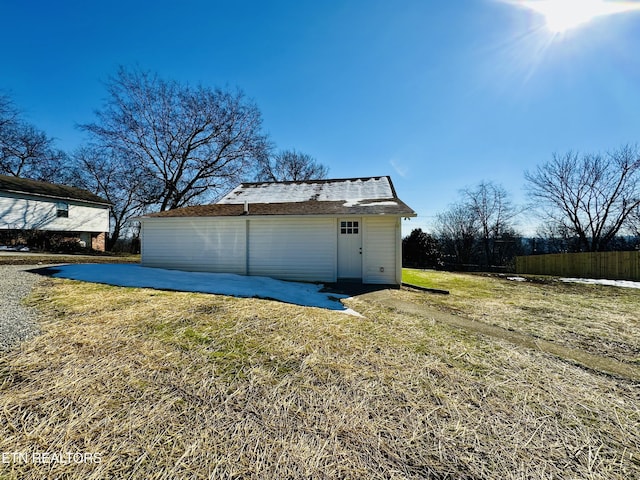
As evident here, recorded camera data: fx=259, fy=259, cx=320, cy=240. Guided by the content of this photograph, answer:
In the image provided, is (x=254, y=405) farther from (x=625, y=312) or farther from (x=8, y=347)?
(x=625, y=312)

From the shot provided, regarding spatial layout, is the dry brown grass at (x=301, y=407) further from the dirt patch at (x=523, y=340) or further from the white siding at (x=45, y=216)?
the white siding at (x=45, y=216)

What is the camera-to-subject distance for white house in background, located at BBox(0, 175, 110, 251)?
55.2 feet

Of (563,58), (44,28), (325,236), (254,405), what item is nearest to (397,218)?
(325,236)

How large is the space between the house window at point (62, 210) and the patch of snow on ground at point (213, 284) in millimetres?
15683

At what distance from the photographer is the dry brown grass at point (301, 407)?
1631 millimetres

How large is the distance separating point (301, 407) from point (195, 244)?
8.81 metres

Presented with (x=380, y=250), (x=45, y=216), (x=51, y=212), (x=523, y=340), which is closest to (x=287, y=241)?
(x=380, y=250)

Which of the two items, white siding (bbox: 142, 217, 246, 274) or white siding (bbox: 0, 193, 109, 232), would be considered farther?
white siding (bbox: 0, 193, 109, 232)

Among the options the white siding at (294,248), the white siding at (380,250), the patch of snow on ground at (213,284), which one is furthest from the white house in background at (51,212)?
the white siding at (380,250)

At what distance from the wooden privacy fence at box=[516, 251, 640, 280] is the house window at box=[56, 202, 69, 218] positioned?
108 ft

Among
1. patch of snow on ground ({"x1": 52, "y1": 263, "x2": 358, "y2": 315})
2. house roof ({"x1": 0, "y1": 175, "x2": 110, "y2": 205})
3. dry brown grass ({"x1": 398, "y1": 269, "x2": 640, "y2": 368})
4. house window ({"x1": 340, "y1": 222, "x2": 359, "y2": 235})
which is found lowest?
dry brown grass ({"x1": 398, "y1": 269, "x2": 640, "y2": 368})

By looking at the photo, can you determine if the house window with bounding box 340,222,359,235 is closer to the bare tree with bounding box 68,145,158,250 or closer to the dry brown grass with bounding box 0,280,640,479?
the dry brown grass with bounding box 0,280,640,479

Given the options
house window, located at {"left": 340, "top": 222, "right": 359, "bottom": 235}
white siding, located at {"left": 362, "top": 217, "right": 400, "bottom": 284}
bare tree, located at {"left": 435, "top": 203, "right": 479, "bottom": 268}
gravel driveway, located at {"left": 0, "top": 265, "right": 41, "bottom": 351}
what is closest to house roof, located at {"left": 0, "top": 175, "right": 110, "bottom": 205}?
gravel driveway, located at {"left": 0, "top": 265, "right": 41, "bottom": 351}

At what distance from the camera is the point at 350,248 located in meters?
8.68
